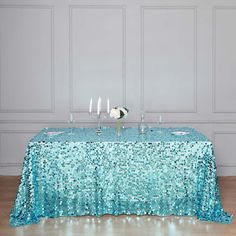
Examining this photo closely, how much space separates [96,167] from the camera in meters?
4.20

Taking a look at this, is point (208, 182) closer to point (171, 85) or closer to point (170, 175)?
point (170, 175)

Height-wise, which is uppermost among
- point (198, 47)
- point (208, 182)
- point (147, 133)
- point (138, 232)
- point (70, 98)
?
point (198, 47)

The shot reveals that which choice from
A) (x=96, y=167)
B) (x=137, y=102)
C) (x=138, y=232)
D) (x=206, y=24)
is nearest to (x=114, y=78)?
(x=137, y=102)

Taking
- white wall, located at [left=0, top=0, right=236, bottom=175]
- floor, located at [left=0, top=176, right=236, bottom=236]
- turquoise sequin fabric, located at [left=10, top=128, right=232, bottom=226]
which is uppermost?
white wall, located at [left=0, top=0, right=236, bottom=175]

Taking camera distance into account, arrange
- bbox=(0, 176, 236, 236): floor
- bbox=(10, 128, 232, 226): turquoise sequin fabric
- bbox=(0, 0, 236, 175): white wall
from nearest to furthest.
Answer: bbox=(0, 176, 236, 236): floor, bbox=(10, 128, 232, 226): turquoise sequin fabric, bbox=(0, 0, 236, 175): white wall

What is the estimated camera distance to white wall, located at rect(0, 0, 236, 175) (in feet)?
20.3

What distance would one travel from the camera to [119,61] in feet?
20.4

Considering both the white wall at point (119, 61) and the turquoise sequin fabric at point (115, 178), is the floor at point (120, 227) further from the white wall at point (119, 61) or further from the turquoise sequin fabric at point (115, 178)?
the white wall at point (119, 61)

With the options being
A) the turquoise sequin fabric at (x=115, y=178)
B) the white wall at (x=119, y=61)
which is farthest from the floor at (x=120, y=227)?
the white wall at (x=119, y=61)

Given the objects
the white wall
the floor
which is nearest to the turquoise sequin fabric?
the floor

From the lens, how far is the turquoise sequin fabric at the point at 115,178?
415 cm

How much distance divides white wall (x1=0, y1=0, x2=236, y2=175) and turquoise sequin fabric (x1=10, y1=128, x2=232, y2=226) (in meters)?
2.03

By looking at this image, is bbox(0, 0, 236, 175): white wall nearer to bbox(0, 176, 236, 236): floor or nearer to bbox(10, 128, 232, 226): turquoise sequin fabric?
bbox(10, 128, 232, 226): turquoise sequin fabric

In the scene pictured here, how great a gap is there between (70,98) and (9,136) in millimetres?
1082
